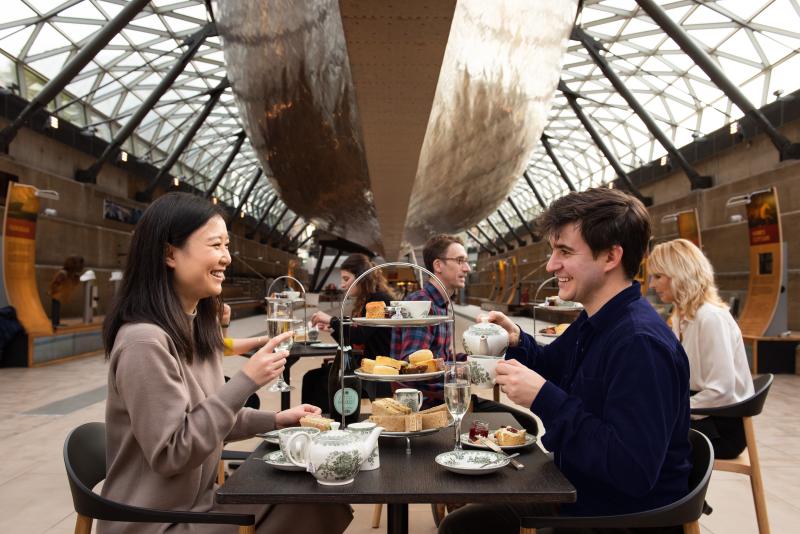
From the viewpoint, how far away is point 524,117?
5.61 meters

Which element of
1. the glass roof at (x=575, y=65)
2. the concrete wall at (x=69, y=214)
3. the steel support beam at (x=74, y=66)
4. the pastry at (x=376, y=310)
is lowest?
the pastry at (x=376, y=310)

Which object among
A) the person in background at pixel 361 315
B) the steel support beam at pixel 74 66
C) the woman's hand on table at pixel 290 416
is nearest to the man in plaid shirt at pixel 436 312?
the person in background at pixel 361 315

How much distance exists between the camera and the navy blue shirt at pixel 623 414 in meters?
1.32

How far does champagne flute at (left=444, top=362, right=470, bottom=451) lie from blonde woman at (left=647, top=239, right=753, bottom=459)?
1.39 meters

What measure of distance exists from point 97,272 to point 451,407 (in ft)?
54.9

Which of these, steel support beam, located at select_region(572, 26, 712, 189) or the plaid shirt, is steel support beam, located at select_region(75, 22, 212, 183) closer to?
steel support beam, located at select_region(572, 26, 712, 189)

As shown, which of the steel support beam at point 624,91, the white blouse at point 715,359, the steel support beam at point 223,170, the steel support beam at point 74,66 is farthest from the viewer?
the steel support beam at point 223,170

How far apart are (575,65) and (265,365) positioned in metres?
22.1

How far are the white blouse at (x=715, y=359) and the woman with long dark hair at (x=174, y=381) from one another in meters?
1.71

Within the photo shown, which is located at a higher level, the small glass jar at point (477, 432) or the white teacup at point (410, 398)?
the white teacup at point (410, 398)

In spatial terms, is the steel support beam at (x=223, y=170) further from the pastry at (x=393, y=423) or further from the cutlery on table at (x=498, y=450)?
the cutlery on table at (x=498, y=450)

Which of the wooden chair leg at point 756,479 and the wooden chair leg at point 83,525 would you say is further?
the wooden chair leg at point 756,479

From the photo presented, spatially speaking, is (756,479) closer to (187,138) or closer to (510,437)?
(510,437)

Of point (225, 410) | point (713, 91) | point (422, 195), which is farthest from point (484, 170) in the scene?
point (713, 91)
